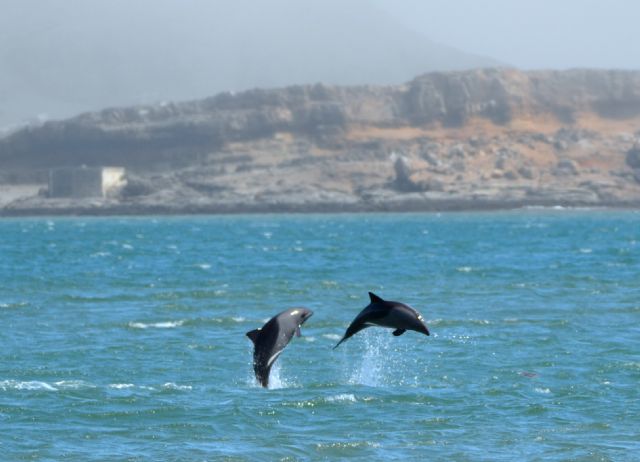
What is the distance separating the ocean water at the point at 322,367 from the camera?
1714 centimetres

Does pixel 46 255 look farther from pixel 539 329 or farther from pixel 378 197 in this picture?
pixel 378 197

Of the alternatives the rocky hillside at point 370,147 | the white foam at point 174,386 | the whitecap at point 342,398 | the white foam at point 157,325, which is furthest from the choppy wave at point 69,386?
the rocky hillside at point 370,147

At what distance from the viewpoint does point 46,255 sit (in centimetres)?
5909

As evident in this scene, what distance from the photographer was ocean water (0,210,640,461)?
56.2 feet

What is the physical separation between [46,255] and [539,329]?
34.8 m

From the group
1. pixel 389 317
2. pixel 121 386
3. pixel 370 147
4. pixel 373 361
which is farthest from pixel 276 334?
pixel 370 147

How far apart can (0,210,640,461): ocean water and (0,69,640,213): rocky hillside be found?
96371 mm

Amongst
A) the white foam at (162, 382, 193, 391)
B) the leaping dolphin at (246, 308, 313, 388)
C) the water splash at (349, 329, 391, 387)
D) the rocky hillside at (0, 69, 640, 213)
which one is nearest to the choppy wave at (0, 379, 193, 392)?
the white foam at (162, 382, 193, 391)

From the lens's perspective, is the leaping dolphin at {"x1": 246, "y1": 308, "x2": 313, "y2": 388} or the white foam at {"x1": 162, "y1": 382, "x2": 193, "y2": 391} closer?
the leaping dolphin at {"x1": 246, "y1": 308, "x2": 313, "y2": 388}

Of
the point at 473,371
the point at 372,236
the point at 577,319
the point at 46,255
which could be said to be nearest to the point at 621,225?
the point at 372,236

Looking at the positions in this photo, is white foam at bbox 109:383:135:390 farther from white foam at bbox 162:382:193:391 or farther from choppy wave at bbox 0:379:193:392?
white foam at bbox 162:382:193:391

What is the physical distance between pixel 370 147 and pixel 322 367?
135486 mm

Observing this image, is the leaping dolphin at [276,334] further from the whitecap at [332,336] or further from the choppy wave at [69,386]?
the whitecap at [332,336]

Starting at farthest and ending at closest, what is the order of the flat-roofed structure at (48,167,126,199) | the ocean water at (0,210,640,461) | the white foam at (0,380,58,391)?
the flat-roofed structure at (48,167,126,199), the white foam at (0,380,58,391), the ocean water at (0,210,640,461)
